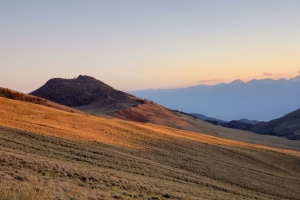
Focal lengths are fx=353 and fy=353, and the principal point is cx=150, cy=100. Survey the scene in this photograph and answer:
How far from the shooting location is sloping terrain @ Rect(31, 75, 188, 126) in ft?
264

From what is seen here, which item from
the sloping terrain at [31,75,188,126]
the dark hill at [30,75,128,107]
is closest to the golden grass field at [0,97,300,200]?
the sloping terrain at [31,75,188,126]

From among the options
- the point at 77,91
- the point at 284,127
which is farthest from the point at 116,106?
the point at 284,127

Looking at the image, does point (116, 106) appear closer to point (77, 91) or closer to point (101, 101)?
point (101, 101)

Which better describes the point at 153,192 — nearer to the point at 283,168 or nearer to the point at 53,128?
the point at 53,128

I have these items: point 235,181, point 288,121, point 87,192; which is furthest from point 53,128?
point 288,121

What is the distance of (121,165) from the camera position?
82.7 ft

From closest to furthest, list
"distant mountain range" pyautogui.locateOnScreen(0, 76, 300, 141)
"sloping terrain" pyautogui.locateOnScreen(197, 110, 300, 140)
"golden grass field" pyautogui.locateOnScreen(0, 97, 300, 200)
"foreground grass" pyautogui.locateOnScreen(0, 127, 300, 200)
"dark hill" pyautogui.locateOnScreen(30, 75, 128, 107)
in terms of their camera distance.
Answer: "foreground grass" pyautogui.locateOnScreen(0, 127, 300, 200) → "golden grass field" pyautogui.locateOnScreen(0, 97, 300, 200) → "distant mountain range" pyautogui.locateOnScreen(0, 76, 300, 141) → "dark hill" pyautogui.locateOnScreen(30, 75, 128, 107) → "sloping terrain" pyautogui.locateOnScreen(197, 110, 300, 140)

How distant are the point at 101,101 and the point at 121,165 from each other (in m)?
74.5

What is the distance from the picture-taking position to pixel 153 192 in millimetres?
18766

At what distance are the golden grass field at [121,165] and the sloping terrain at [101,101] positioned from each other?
108 feet

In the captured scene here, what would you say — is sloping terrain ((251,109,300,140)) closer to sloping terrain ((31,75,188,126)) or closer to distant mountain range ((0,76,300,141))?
distant mountain range ((0,76,300,141))

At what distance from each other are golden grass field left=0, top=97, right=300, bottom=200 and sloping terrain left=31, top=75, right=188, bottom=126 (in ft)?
108

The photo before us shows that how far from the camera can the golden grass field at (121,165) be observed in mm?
16873

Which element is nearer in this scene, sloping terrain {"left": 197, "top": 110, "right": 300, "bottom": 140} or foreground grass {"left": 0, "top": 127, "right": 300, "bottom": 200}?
foreground grass {"left": 0, "top": 127, "right": 300, "bottom": 200}
